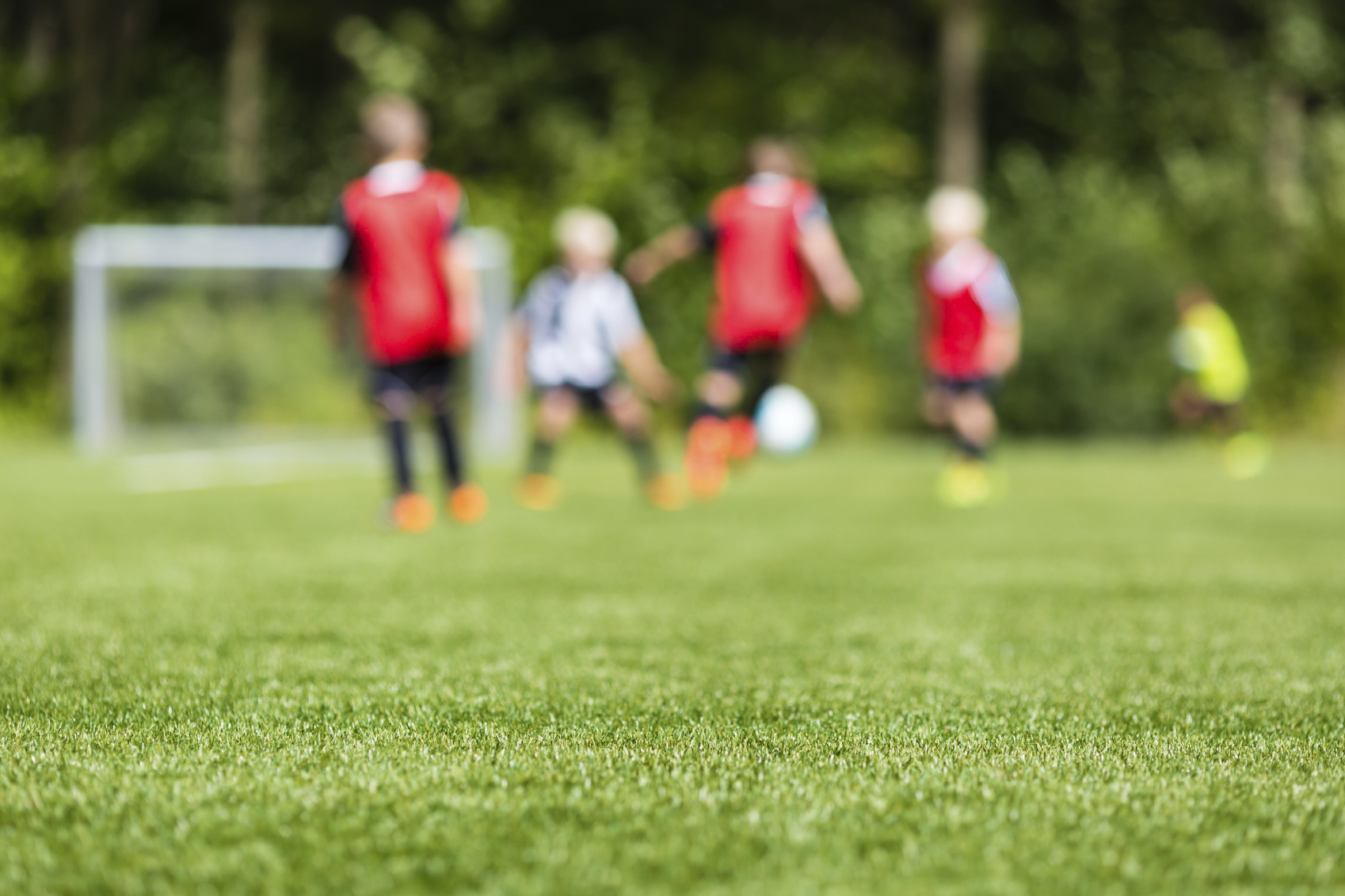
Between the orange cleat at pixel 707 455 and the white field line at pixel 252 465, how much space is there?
3180 mm

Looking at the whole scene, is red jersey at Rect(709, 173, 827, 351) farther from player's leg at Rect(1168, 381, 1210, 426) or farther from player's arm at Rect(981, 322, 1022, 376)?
player's leg at Rect(1168, 381, 1210, 426)

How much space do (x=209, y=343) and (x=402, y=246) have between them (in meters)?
10.4

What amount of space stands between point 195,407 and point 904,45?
648 inches

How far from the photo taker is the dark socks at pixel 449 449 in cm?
716

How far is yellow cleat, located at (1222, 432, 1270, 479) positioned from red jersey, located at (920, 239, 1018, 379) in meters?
5.02

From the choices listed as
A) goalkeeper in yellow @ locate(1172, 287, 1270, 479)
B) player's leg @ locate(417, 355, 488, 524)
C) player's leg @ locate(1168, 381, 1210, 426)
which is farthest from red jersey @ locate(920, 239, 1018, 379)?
player's leg @ locate(1168, 381, 1210, 426)

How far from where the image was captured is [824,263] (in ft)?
28.4

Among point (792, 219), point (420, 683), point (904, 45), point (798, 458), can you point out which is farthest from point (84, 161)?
point (420, 683)

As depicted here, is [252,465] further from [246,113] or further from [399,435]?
[246,113]

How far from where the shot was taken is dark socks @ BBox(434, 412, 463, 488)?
716 cm

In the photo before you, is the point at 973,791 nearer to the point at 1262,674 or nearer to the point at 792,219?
the point at 1262,674

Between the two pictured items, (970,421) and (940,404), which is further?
(940,404)

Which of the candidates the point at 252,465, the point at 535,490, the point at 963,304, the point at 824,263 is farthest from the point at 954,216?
the point at 252,465

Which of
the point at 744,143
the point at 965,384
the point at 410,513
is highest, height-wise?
the point at 744,143
